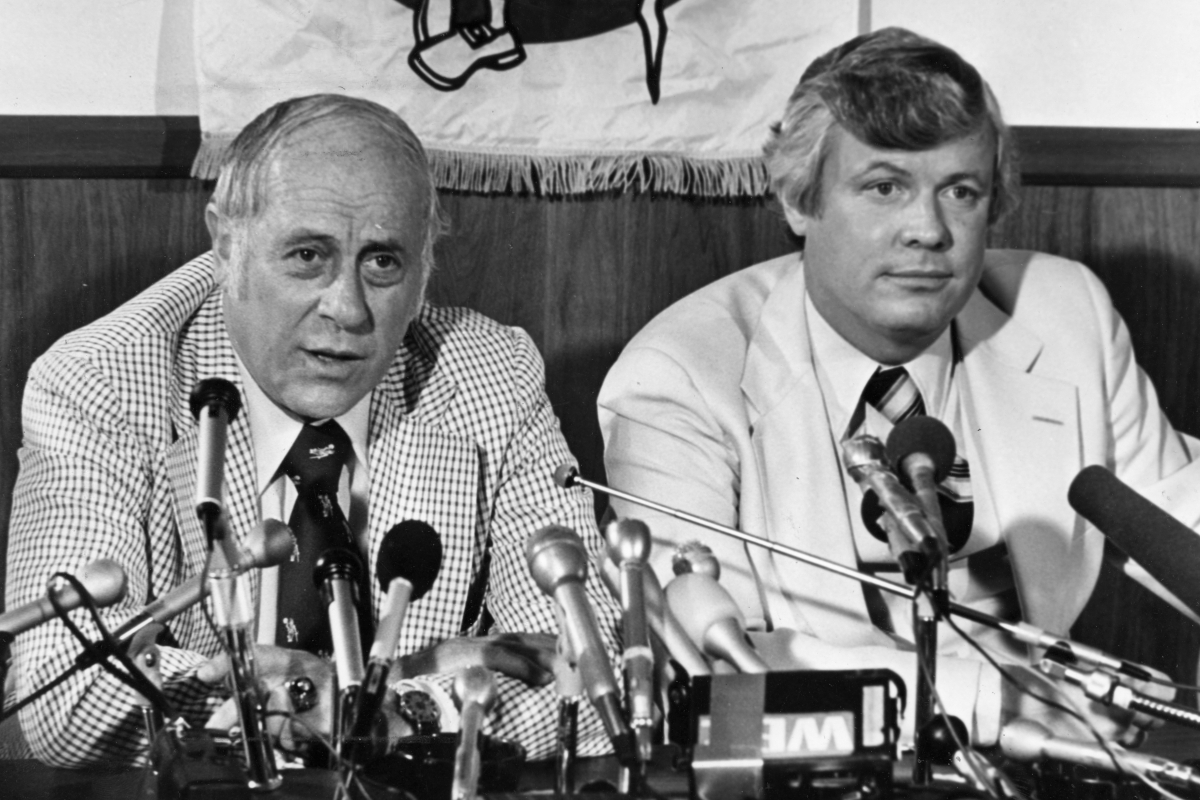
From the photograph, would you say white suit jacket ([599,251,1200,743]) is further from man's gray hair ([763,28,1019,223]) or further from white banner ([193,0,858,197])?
white banner ([193,0,858,197])

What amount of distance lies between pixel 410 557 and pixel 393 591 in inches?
2.5

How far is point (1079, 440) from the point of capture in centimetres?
270

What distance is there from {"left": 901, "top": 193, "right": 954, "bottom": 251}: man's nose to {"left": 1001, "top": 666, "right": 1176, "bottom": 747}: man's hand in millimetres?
729

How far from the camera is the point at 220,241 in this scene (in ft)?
7.66

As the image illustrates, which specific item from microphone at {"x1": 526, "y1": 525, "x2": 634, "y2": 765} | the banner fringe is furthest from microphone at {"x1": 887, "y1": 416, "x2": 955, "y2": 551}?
the banner fringe

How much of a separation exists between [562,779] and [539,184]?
175 cm

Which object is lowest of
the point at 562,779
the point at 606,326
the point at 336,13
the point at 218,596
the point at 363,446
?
the point at 562,779

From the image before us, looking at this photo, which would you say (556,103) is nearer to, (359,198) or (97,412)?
(359,198)

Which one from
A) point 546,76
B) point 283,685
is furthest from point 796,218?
point 283,685

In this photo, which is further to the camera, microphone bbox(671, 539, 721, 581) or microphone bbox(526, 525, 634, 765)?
microphone bbox(671, 539, 721, 581)

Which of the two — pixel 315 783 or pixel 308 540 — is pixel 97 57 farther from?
pixel 315 783

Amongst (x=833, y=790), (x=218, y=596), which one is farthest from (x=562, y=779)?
(x=218, y=596)

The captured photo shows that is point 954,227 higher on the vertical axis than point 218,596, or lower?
higher

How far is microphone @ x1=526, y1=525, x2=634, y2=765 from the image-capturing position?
1.45m
